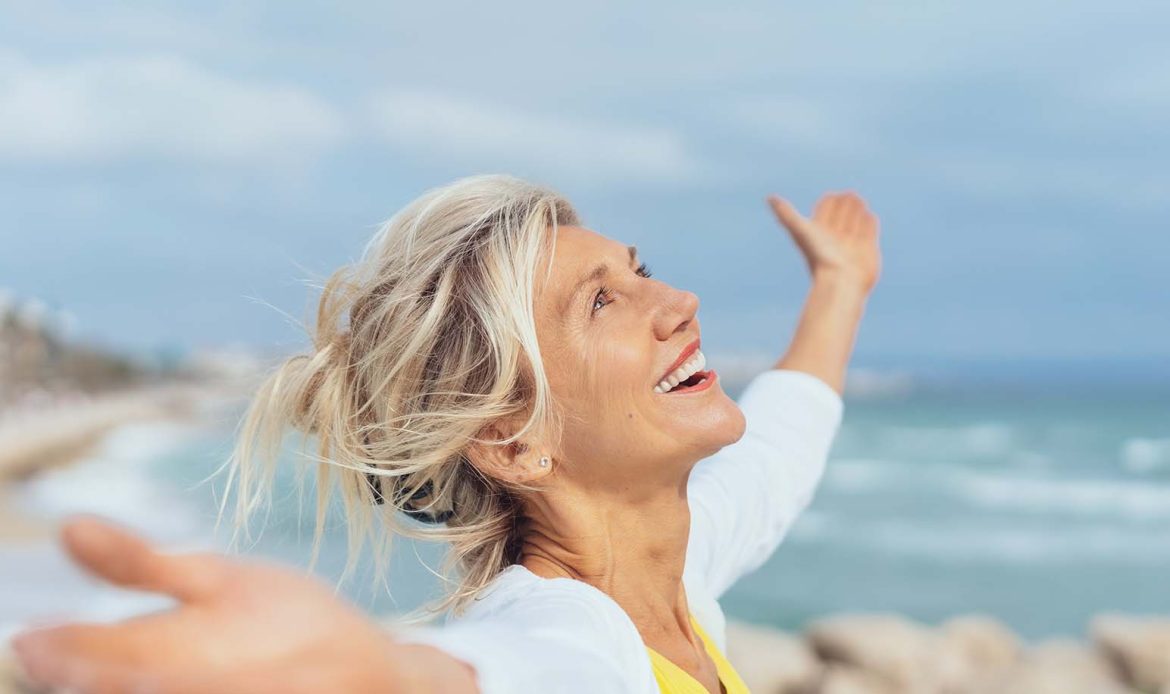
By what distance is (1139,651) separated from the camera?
6809 mm

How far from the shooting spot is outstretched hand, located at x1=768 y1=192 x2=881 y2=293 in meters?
3.01

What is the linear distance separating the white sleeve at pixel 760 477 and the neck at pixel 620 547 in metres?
0.27

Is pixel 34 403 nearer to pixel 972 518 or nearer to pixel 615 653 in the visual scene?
pixel 972 518

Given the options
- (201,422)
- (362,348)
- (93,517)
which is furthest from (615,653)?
(201,422)

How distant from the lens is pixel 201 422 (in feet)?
142

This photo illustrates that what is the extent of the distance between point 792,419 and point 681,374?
32.0 inches

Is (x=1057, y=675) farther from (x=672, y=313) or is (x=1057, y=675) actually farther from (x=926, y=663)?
(x=672, y=313)

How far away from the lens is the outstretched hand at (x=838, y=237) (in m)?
3.01

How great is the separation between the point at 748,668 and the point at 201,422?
130 feet

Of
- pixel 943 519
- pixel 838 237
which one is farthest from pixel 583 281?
pixel 943 519

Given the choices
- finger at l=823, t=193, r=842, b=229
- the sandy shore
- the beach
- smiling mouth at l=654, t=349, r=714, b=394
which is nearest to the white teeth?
smiling mouth at l=654, t=349, r=714, b=394

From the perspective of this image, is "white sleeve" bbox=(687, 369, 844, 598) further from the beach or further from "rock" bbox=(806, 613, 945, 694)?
"rock" bbox=(806, 613, 945, 694)

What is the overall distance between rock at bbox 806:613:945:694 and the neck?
16.5 ft

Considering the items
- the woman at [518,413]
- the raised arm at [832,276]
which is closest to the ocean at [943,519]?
the woman at [518,413]
